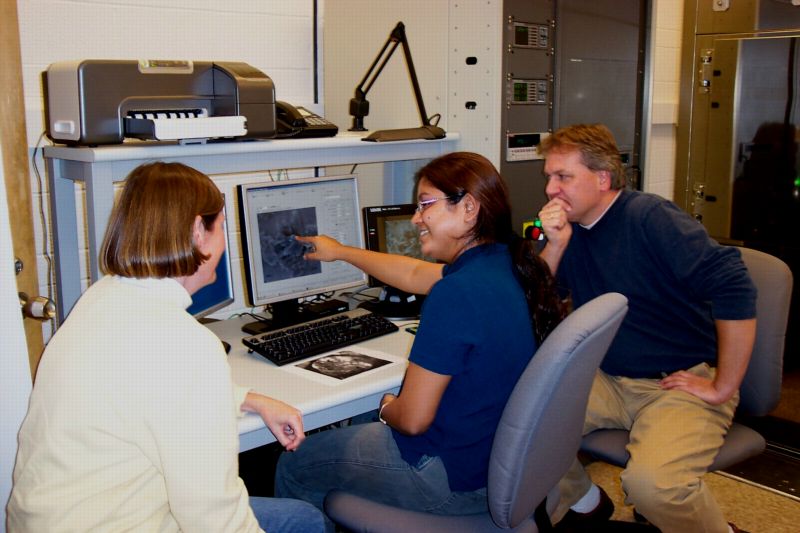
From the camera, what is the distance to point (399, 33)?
7.68 feet

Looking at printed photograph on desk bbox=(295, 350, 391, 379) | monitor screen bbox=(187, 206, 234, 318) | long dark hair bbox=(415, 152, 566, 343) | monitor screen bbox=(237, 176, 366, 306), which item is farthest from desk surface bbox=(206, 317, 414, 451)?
long dark hair bbox=(415, 152, 566, 343)

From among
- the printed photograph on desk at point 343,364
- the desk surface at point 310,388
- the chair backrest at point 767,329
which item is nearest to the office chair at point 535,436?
the desk surface at point 310,388

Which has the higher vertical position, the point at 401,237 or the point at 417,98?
the point at 417,98

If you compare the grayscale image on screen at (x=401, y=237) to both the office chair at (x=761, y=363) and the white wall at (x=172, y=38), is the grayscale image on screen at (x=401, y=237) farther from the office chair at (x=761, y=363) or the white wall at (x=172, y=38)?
the office chair at (x=761, y=363)

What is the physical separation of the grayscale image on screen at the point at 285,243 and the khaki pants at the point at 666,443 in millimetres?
868

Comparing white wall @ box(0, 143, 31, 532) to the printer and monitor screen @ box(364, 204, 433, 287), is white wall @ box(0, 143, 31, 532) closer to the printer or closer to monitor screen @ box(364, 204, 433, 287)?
the printer

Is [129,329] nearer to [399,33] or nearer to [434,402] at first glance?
[434,402]

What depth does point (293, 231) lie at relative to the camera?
81.9 inches

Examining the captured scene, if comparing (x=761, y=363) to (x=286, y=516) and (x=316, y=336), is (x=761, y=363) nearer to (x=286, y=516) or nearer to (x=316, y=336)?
(x=316, y=336)

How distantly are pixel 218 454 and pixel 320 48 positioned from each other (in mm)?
1728

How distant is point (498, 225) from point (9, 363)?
0.98 meters

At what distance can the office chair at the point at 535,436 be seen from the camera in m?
1.27

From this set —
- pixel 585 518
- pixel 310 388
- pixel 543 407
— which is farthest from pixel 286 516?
pixel 585 518

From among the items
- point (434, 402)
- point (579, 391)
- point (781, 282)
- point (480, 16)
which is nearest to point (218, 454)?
point (434, 402)
